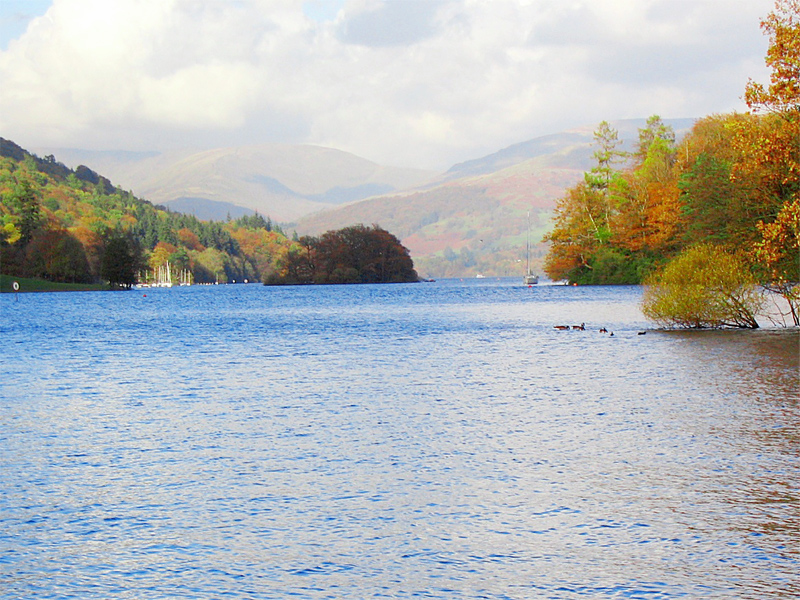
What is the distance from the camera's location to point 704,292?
43.6 m

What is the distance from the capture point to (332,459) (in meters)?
15.3

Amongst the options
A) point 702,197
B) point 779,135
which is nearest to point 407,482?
point 779,135

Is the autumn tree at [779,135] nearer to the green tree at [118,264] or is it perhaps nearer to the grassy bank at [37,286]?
the grassy bank at [37,286]

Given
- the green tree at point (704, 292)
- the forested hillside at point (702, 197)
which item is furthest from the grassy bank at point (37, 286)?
the green tree at point (704, 292)

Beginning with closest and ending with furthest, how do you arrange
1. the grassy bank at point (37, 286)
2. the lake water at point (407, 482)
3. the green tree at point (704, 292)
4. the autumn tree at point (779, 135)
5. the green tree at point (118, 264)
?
the lake water at point (407, 482)
the autumn tree at point (779, 135)
the green tree at point (704, 292)
the grassy bank at point (37, 286)
the green tree at point (118, 264)

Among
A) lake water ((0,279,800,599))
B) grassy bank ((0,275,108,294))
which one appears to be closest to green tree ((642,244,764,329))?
lake water ((0,279,800,599))

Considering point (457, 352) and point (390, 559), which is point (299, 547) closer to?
point (390, 559)

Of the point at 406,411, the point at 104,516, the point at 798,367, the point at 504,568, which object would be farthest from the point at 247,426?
the point at 798,367

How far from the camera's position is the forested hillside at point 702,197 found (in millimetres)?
34438

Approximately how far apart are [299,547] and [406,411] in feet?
34.5

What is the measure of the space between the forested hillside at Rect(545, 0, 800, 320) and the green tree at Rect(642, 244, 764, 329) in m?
1.00

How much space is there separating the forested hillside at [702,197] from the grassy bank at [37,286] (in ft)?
313

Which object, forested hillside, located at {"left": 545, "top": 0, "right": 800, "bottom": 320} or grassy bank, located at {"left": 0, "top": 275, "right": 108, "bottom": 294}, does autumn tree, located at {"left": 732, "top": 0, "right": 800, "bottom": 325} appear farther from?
grassy bank, located at {"left": 0, "top": 275, "right": 108, "bottom": 294}

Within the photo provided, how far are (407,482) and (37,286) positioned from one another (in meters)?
174
